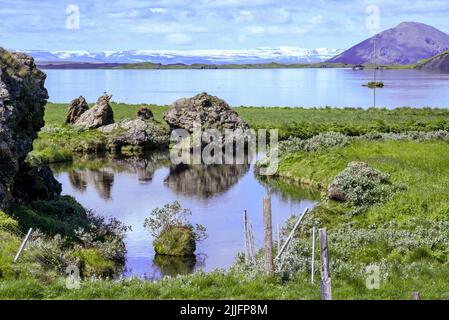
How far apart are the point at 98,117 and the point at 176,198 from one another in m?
32.2

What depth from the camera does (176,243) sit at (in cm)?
3075

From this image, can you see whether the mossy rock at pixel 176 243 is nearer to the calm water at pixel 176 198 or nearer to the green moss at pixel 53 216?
the calm water at pixel 176 198

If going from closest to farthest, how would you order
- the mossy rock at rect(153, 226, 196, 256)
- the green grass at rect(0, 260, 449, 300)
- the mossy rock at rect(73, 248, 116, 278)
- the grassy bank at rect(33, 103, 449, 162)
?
1. the green grass at rect(0, 260, 449, 300)
2. the mossy rock at rect(73, 248, 116, 278)
3. the mossy rock at rect(153, 226, 196, 256)
4. the grassy bank at rect(33, 103, 449, 162)

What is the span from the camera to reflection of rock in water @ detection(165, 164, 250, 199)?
4843 cm

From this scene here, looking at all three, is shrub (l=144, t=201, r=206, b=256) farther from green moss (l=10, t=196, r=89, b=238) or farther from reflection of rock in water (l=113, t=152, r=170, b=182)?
reflection of rock in water (l=113, t=152, r=170, b=182)

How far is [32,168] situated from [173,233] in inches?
295

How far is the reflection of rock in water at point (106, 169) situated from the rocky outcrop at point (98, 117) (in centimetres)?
924

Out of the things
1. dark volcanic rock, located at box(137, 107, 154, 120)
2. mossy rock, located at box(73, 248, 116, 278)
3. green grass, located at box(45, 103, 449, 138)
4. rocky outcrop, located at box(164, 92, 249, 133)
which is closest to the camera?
mossy rock, located at box(73, 248, 116, 278)

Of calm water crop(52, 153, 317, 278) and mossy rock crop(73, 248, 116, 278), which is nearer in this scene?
mossy rock crop(73, 248, 116, 278)

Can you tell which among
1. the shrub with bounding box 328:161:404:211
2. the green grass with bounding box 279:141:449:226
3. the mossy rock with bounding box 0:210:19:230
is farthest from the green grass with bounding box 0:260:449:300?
the shrub with bounding box 328:161:404:211

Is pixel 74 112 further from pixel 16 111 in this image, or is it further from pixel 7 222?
pixel 7 222

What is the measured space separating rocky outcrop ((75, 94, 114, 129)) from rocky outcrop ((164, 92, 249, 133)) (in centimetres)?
683
